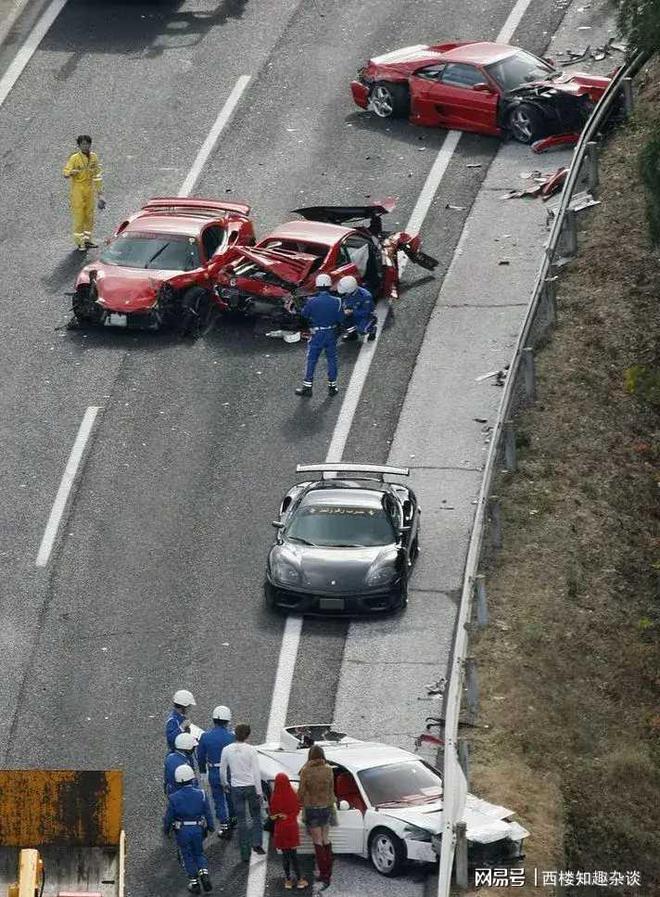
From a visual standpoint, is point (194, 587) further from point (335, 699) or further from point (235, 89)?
point (235, 89)

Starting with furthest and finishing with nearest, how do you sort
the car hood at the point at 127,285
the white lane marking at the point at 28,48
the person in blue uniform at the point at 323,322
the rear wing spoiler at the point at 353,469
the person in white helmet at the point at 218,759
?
the white lane marking at the point at 28,48 < the car hood at the point at 127,285 < the person in blue uniform at the point at 323,322 < the rear wing spoiler at the point at 353,469 < the person in white helmet at the point at 218,759

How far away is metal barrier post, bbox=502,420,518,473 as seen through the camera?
2544 cm

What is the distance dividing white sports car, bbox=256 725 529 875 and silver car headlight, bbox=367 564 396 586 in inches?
125

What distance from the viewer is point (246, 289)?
2997 cm

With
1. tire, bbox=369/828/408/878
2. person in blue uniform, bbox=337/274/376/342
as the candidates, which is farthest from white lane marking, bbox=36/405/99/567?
tire, bbox=369/828/408/878

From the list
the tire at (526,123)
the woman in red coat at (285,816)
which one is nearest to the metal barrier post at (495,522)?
the woman in red coat at (285,816)

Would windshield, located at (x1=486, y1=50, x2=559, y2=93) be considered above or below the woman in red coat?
above

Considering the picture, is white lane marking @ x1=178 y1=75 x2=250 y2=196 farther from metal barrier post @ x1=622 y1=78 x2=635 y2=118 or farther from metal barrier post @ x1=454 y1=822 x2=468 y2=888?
metal barrier post @ x1=454 y1=822 x2=468 y2=888

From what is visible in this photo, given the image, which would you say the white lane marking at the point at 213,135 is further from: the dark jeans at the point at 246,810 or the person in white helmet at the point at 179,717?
the dark jeans at the point at 246,810

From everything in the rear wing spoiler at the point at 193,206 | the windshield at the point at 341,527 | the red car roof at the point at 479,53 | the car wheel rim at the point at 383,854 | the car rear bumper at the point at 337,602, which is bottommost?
the car rear bumper at the point at 337,602

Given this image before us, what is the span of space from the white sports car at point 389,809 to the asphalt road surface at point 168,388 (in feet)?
3.65

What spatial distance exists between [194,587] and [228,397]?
4.73 metres

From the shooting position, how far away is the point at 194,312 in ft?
98.6

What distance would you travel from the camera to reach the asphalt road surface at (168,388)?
22.7 m
